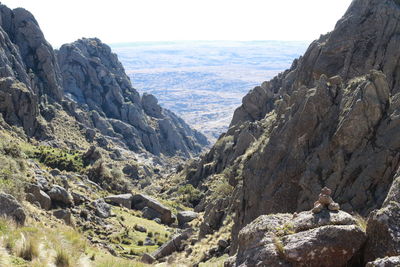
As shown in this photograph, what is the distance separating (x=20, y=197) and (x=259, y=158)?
672 inches

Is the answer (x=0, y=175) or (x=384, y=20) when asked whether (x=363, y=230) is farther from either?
(x=384, y=20)

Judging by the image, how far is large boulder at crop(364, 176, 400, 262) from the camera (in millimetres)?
10078

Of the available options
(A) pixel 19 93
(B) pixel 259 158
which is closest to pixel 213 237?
(B) pixel 259 158

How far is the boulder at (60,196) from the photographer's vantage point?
43.3 m

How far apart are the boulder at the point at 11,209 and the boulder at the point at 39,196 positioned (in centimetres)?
2086

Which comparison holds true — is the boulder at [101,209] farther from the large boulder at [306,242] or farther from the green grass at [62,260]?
the large boulder at [306,242]

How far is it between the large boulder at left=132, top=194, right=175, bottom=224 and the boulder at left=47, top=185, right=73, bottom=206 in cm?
1797

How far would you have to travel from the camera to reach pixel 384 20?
158 feet

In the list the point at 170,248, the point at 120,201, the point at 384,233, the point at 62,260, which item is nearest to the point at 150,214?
the point at 120,201

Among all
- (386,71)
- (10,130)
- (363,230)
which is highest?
(386,71)

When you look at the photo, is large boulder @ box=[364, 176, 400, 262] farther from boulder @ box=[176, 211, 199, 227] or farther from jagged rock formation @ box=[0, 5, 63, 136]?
jagged rock formation @ box=[0, 5, 63, 136]

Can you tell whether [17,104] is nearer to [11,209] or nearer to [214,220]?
[214,220]

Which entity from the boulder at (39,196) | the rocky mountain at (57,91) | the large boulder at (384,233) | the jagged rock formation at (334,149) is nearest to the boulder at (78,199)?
the boulder at (39,196)

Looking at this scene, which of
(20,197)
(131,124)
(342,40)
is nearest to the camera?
(20,197)
